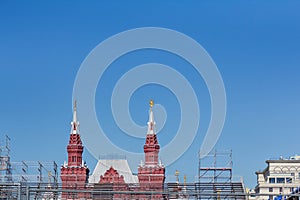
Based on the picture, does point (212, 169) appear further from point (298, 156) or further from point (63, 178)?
point (298, 156)

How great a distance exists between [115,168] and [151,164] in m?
6.12

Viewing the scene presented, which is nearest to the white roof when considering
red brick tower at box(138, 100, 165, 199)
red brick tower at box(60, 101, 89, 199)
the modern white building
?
red brick tower at box(138, 100, 165, 199)

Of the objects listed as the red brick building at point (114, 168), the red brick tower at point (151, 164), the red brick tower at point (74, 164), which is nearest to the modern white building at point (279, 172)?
the red brick tower at point (151, 164)

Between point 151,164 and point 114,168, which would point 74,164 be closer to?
point 114,168

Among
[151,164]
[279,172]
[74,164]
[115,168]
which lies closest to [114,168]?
[115,168]

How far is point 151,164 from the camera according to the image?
9362cm

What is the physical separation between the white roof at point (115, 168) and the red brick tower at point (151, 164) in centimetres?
241

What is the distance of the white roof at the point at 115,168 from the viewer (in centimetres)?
9438

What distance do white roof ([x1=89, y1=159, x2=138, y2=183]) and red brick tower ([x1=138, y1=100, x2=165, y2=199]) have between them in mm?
2414

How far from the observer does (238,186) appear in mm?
67625

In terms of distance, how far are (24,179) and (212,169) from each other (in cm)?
2289

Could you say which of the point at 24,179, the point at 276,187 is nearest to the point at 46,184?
the point at 24,179

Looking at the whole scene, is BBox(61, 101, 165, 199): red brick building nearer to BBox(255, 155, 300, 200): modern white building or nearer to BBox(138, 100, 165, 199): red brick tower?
BBox(138, 100, 165, 199): red brick tower

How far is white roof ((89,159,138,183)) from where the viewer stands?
94.4 meters
